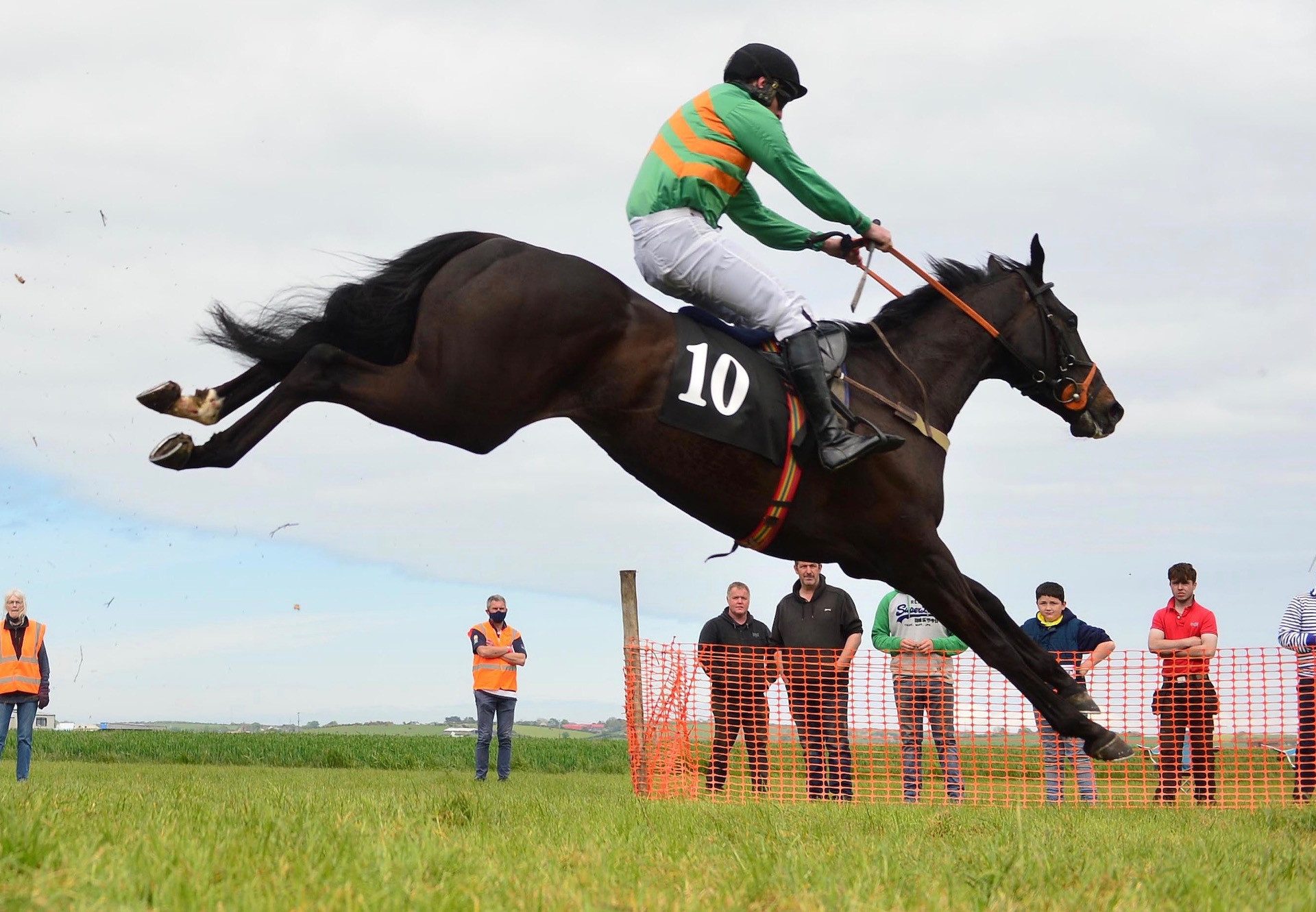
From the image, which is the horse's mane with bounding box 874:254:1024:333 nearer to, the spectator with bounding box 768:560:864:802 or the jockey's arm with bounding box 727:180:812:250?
the jockey's arm with bounding box 727:180:812:250

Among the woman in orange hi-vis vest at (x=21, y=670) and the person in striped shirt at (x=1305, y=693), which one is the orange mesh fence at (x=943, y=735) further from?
the woman in orange hi-vis vest at (x=21, y=670)

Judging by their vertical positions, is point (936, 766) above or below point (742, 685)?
below

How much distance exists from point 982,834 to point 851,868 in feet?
5.68

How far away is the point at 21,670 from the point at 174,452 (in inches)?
373

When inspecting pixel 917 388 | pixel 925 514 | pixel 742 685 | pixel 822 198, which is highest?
pixel 822 198

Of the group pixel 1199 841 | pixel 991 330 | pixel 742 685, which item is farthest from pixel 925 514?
pixel 742 685

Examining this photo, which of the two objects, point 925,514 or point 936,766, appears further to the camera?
point 936,766

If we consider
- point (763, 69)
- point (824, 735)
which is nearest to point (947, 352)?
point (763, 69)

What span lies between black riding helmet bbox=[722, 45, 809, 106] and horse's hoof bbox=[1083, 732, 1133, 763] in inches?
151

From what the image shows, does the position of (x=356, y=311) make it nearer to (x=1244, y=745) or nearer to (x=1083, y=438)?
(x=1083, y=438)

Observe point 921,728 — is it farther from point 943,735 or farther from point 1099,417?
point 1099,417

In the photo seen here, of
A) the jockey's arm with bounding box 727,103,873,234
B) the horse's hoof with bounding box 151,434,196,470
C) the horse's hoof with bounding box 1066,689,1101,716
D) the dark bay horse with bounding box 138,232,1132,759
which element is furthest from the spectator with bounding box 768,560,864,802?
the horse's hoof with bounding box 151,434,196,470

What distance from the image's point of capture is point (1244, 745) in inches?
416

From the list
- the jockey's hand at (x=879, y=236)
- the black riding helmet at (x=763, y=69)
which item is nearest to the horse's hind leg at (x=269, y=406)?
the black riding helmet at (x=763, y=69)
